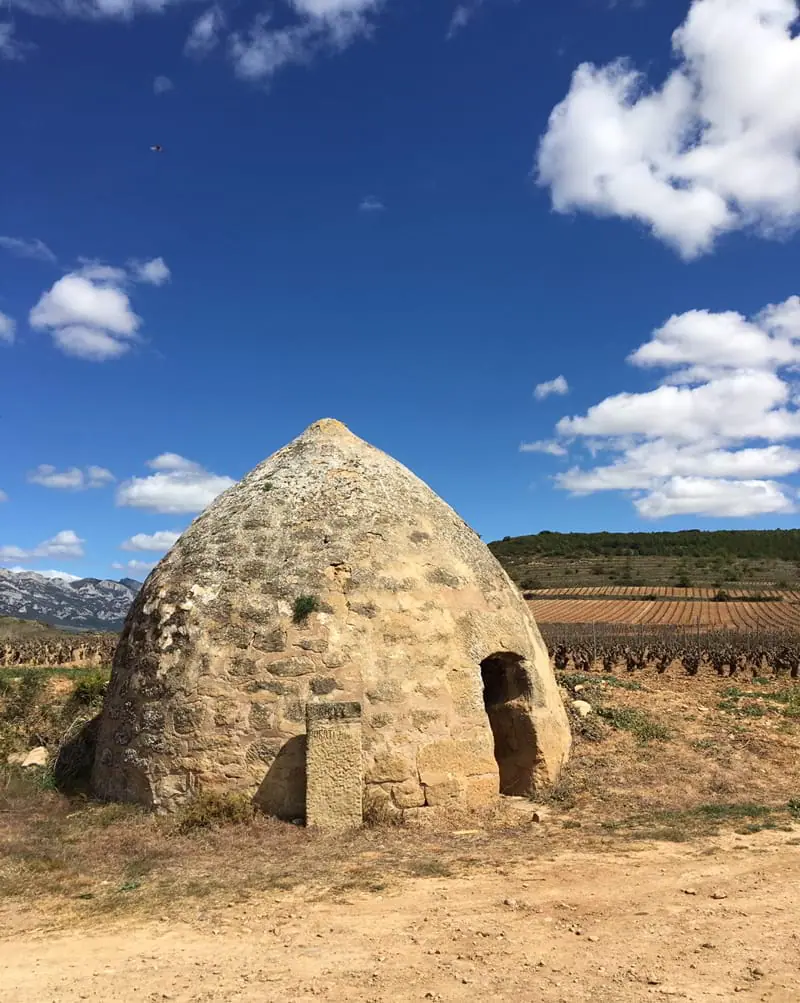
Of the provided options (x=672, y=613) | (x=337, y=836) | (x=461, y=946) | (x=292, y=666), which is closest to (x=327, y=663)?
(x=292, y=666)

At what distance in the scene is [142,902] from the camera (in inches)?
234

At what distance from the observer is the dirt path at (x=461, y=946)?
4.54 metres

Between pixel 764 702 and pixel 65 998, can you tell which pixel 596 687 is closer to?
pixel 764 702

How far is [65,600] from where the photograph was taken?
15638 cm

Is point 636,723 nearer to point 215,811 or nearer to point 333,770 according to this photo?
point 333,770

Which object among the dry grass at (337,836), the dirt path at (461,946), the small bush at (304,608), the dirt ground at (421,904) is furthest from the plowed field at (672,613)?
the dirt path at (461,946)

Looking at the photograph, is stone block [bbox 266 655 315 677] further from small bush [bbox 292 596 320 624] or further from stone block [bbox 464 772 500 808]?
stone block [bbox 464 772 500 808]

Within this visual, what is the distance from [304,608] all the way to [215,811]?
7.64 feet

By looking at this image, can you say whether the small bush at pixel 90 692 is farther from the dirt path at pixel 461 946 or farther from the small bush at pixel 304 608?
the dirt path at pixel 461 946

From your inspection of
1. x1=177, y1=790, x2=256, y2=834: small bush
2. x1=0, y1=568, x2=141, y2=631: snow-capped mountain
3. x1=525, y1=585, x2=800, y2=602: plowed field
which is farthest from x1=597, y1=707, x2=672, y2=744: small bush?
x1=0, y1=568, x2=141, y2=631: snow-capped mountain

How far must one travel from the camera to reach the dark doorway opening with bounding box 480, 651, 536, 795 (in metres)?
9.22

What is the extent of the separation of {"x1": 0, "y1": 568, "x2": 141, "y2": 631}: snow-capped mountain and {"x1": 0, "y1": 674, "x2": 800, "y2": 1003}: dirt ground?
115 meters

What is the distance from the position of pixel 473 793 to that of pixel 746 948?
3704 mm

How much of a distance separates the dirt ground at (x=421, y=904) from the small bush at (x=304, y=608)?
216 cm
